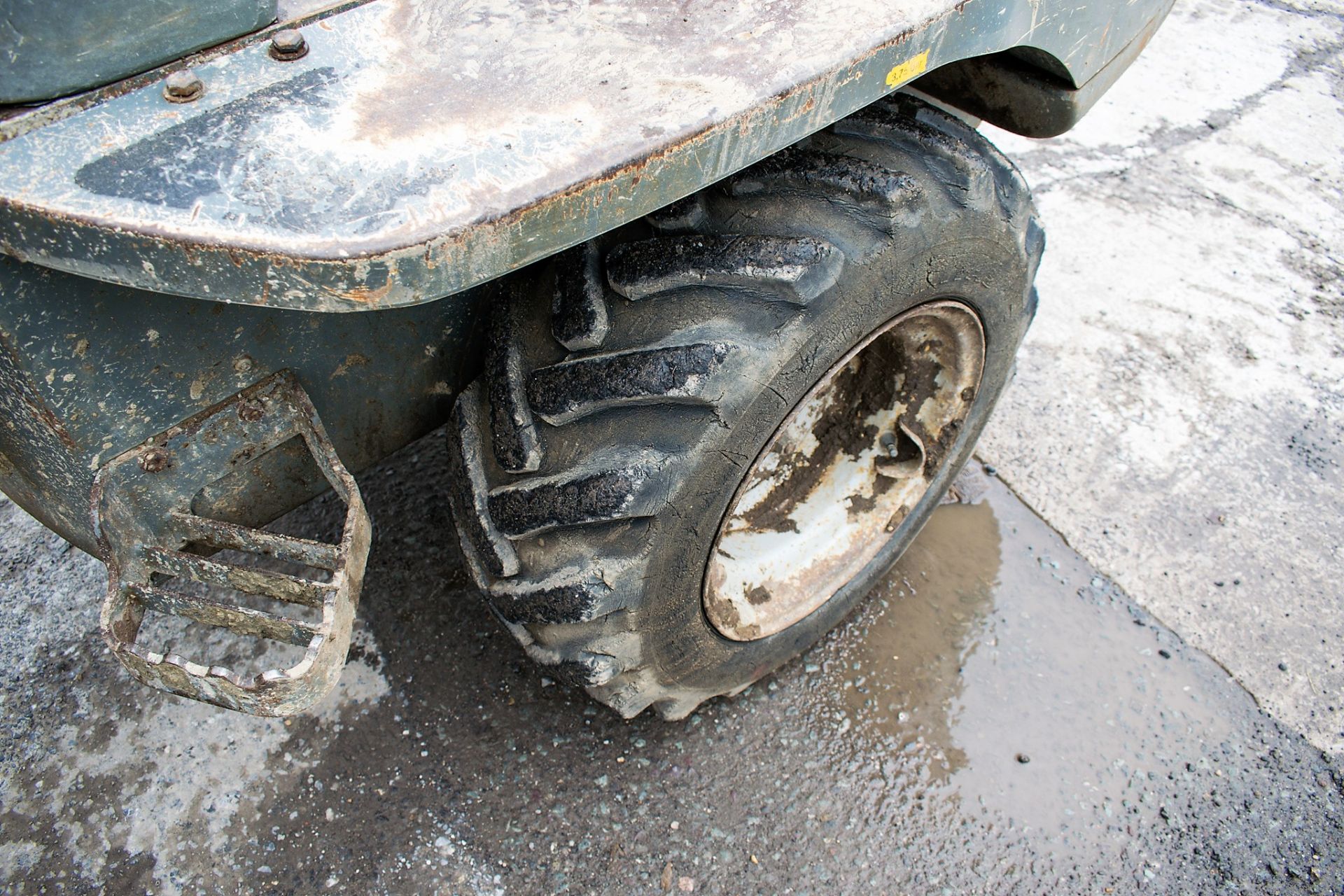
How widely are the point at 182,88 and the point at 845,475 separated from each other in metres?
1.39

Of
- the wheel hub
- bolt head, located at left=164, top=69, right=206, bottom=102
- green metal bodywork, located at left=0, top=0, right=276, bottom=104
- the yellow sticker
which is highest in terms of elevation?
green metal bodywork, located at left=0, top=0, right=276, bottom=104

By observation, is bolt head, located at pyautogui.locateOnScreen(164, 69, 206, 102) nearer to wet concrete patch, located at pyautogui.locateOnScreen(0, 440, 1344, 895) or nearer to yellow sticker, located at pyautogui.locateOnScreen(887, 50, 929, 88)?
yellow sticker, located at pyautogui.locateOnScreen(887, 50, 929, 88)

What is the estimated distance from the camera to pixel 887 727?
1.89 meters

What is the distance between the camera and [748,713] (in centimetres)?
187

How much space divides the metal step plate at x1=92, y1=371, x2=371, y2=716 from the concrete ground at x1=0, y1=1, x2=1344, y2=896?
Answer: 0.70 m

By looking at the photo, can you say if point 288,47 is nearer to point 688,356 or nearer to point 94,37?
point 94,37

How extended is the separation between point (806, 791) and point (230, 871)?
104cm

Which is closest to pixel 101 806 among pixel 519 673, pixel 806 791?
pixel 519 673

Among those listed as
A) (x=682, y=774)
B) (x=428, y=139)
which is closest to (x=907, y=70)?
(x=428, y=139)

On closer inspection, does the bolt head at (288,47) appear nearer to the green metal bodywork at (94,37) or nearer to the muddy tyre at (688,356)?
the green metal bodywork at (94,37)

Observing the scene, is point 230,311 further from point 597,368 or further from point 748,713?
point 748,713

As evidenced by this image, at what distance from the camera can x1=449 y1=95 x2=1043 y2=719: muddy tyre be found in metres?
1.20

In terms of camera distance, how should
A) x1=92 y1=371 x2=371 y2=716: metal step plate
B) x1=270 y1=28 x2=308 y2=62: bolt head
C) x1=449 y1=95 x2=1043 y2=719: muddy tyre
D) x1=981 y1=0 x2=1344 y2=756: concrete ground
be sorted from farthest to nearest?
1. x1=981 y1=0 x2=1344 y2=756: concrete ground
2. x1=449 y1=95 x2=1043 y2=719: muddy tyre
3. x1=92 y1=371 x2=371 y2=716: metal step plate
4. x1=270 y1=28 x2=308 y2=62: bolt head

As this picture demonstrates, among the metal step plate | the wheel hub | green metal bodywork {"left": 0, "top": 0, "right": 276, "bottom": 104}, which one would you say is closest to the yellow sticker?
the wheel hub
